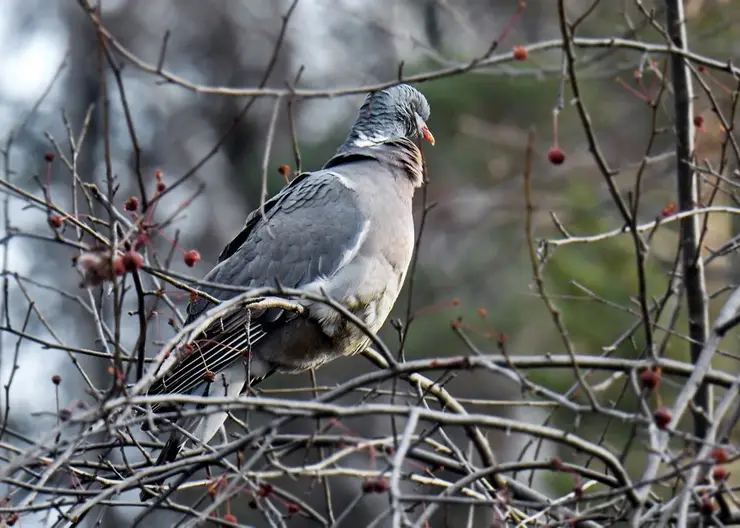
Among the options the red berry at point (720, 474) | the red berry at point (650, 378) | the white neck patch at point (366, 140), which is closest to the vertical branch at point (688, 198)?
the red berry at point (720, 474)

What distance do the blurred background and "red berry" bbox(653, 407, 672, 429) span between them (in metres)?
7.41

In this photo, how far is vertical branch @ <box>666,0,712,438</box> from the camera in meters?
3.78

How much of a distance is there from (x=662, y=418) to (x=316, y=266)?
8.23 feet

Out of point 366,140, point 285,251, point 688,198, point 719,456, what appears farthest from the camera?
point 366,140

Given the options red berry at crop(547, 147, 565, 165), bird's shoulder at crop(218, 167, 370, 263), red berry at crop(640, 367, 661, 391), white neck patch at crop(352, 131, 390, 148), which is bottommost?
red berry at crop(640, 367, 661, 391)

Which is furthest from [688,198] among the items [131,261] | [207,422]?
[131,261]

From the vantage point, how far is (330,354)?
463 centimetres

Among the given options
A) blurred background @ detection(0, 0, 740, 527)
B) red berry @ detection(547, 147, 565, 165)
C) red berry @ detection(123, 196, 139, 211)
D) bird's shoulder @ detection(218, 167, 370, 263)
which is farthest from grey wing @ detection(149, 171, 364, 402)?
blurred background @ detection(0, 0, 740, 527)

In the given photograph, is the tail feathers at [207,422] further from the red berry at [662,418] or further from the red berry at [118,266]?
the red berry at [662,418]

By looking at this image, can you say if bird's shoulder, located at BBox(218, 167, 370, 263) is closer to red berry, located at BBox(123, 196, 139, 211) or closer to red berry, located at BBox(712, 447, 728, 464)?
red berry, located at BBox(123, 196, 139, 211)

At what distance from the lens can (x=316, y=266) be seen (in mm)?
4719

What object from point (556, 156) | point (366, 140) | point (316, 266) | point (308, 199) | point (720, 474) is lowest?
point (720, 474)

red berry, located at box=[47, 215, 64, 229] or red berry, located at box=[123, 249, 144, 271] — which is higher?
red berry, located at box=[47, 215, 64, 229]

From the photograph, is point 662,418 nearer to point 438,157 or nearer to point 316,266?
point 316,266
